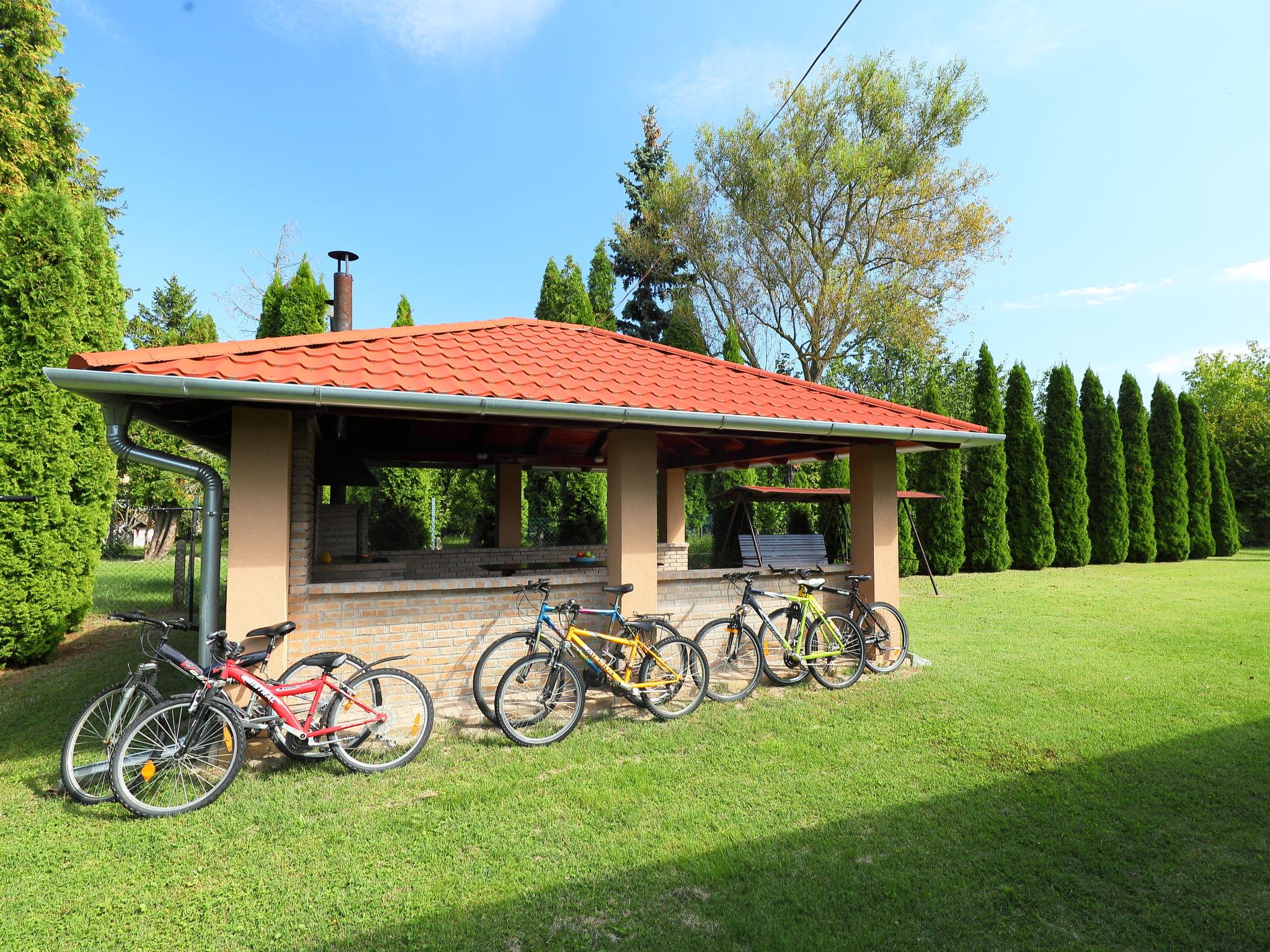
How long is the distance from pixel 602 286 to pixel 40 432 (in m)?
14.8

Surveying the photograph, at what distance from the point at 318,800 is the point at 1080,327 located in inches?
850

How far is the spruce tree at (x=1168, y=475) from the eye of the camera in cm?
1933

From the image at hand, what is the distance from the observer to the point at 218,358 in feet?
13.2

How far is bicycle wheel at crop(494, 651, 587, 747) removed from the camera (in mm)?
4395

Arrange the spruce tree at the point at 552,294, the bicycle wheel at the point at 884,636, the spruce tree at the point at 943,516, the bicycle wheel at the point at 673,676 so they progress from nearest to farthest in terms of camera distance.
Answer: the bicycle wheel at the point at 673,676 → the bicycle wheel at the point at 884,636 → the spruce tree at the point at 943,516 → the spruce tree at the point at 552,294

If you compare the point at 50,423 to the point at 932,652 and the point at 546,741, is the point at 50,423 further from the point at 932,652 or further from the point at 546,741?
the point at 932,652

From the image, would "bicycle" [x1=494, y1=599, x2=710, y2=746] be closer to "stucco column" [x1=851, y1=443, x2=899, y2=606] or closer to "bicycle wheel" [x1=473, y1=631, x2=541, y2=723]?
"bicycle wheel" [x1=473, y1=631, x2=541, y2=723]

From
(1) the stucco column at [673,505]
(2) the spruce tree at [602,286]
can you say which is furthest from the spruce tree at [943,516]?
(2) the spruce tree at [602,286]

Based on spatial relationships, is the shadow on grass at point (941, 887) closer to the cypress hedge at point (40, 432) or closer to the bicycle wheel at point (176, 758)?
the bicycle wheel at point (176, 758)

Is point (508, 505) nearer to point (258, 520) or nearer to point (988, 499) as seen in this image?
point (258, 520)

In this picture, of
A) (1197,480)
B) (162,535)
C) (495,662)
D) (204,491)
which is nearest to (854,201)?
(1197,480)

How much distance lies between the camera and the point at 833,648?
5871mm

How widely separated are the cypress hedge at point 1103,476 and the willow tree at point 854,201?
4981mm

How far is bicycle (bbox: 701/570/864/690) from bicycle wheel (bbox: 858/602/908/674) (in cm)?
29
